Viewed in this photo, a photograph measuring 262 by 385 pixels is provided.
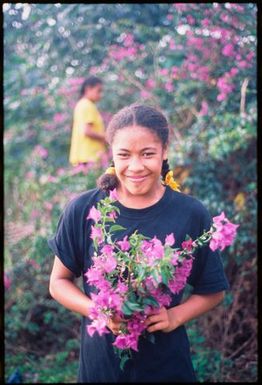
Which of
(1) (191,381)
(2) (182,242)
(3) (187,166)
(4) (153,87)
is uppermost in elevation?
(4) (153,87)

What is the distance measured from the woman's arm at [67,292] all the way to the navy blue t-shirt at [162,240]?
0.11ft

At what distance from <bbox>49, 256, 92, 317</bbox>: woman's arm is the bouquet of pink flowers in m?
0.13

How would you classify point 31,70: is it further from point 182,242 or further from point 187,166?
point 182,242

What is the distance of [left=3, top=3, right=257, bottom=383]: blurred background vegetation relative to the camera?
Answer: 347cm

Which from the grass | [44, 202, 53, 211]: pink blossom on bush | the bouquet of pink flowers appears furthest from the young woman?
[44, 202, 53, 211]: pink blossom on bush

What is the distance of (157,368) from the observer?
1731 millimetres

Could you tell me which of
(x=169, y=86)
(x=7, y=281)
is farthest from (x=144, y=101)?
(x=7, y=281)

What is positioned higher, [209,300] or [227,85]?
[227,85]

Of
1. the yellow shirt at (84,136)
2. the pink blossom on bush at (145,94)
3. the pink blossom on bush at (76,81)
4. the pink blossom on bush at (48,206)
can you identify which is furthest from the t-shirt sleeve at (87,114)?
the pink blossom on bush at (48,206)

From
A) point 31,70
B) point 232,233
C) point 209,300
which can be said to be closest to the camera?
point 232,233

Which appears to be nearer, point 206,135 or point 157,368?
point 157,368
